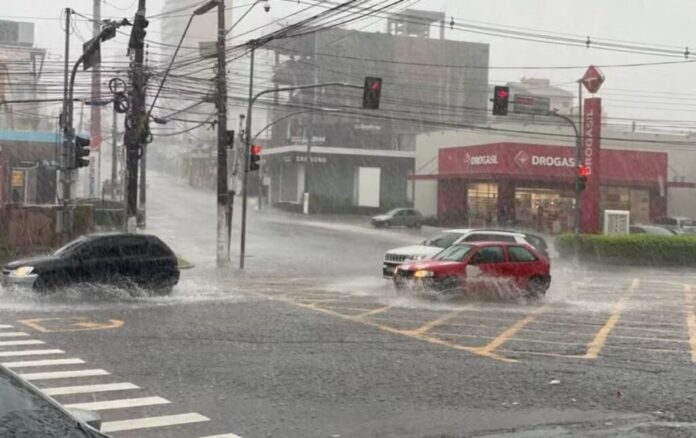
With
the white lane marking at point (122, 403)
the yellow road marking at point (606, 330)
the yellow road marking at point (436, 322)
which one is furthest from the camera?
the yellow road marking at point (436, 322)

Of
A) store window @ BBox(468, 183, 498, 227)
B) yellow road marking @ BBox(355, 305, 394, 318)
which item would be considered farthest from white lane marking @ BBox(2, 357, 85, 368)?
store window @ BBox(468, 183, 498, 227)

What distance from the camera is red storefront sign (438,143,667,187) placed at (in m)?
47.2

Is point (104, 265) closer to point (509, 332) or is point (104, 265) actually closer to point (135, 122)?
point (135, 122)

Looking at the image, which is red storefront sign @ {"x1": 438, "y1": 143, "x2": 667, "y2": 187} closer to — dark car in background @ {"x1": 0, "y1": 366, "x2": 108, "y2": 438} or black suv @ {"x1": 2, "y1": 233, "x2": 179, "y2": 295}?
black suv @ {"x1": 2, "y1": 233, "x2": 179, "y2": 295}

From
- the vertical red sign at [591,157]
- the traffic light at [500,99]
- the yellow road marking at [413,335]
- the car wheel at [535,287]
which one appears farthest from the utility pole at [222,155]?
the vertical red sign at [591,157]

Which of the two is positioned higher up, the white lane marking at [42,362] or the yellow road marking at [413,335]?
the white lane marking at [42,362]

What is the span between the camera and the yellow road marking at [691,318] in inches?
477

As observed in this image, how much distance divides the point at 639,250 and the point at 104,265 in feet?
74.3

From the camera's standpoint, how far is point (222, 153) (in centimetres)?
2722

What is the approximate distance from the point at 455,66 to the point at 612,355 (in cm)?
7937

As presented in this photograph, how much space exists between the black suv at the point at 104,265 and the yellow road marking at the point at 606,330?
381 inches

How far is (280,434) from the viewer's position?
661cm

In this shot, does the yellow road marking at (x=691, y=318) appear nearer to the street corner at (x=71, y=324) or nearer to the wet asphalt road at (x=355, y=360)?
the wet asphalt road at (x=355, y=360)

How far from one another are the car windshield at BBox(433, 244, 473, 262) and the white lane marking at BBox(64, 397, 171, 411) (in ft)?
36.0
